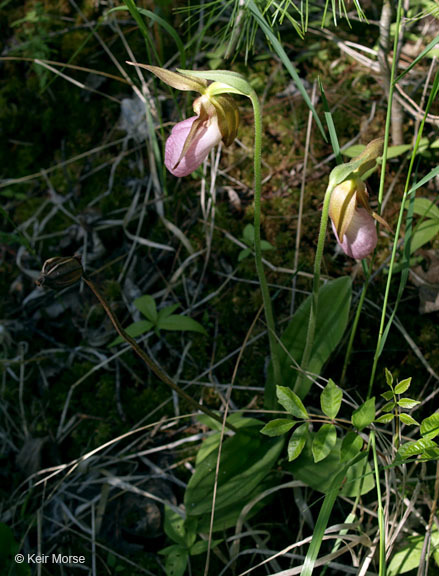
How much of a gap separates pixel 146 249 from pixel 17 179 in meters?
0.74

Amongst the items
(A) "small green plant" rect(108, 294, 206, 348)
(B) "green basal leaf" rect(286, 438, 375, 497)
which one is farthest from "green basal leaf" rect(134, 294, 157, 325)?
(B) "green basal leaf" rect(286, 438, 375, 497)

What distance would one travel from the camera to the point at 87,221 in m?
2.20

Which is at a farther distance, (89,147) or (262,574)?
(89,147)

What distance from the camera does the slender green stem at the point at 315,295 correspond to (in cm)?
112

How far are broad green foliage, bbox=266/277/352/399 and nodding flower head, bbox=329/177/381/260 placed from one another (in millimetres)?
372

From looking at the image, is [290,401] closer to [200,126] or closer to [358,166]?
[358,166]

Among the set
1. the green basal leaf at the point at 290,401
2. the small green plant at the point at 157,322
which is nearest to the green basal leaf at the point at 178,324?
the small green plant at the point at 157,322

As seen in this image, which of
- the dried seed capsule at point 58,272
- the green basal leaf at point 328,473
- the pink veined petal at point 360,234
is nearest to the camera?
the dried seed capsule at point 58,272

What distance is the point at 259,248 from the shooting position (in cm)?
125

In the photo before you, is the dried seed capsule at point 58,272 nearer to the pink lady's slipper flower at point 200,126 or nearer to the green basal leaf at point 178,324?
the pink lady's slipper flower at point 200,126

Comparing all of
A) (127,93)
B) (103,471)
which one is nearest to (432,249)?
(103,471)

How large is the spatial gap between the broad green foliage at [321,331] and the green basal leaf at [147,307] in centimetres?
48

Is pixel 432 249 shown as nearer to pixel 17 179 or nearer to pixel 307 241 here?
pixel 307 241

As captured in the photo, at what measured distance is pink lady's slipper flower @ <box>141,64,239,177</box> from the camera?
1.10 meters
